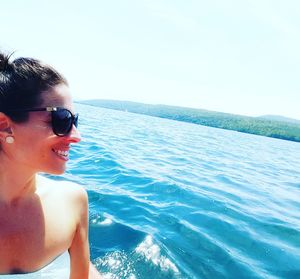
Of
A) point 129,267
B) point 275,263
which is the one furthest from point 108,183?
point 275,263

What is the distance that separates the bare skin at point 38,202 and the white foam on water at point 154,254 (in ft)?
5.69

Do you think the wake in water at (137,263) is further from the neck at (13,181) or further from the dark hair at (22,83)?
the dark hair at (22,83)

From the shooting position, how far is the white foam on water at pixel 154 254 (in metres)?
4.15

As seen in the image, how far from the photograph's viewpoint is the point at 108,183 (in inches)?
296

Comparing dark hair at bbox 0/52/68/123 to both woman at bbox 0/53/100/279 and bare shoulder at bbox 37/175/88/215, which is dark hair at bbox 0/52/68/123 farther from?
bare shoulder at bbox 37/175/88/215

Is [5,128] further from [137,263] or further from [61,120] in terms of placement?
[137,263]

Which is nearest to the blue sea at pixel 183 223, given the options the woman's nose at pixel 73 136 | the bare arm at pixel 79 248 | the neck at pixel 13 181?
the bare arm at pixel 79 248

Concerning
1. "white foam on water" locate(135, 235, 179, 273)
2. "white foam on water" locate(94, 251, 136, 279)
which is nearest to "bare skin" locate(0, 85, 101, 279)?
"white foam on water" locate(94, 251, 136, 279)

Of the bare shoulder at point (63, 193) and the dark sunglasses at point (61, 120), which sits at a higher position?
the dark sunglasses at point (61, 120)

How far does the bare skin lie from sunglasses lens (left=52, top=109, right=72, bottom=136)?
40 millimetres

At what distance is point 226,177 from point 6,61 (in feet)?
31.1

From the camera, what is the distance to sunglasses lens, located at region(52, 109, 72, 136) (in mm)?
2075

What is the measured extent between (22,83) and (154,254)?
327 centimetres

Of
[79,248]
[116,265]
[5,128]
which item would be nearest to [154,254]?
[116,265]
